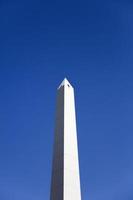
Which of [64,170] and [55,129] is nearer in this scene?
[64,170]

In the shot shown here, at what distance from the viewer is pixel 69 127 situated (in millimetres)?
13875

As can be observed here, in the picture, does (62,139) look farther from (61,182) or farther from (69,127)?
(61,182)

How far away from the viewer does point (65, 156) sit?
1216cm

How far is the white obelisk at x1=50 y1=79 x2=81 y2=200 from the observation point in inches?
441

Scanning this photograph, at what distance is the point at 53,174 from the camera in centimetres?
1208

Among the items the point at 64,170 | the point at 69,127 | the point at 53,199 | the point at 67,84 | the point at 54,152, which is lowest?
the point at 53,199

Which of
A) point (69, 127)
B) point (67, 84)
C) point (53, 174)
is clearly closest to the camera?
point (53, 174)

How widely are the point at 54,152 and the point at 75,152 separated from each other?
950mm

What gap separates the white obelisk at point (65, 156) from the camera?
11204 mm

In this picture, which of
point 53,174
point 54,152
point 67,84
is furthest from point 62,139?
point 67,84

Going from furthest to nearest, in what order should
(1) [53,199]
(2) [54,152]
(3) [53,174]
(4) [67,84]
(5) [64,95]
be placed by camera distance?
(4) [67,84] < (5) [64,95] < (2) [54,152] < (3) [53,174] < (1) [53,199]

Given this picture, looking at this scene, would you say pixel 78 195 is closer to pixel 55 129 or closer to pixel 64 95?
pixel 55 129

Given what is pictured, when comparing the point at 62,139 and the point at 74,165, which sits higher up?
the point at 62,139

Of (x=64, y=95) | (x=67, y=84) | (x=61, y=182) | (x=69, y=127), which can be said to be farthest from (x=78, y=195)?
(x=67, y=84)
